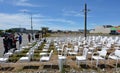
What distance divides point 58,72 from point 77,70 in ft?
3.54

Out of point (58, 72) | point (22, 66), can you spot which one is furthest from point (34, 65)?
point (58, 72)

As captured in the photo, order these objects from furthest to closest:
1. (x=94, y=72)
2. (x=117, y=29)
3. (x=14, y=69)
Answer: (x=117, y=29) < (x=14, y=69) < (x=94, y=72)

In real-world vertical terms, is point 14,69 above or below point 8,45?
below

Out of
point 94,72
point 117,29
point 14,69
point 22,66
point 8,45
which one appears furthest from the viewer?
point 117,29

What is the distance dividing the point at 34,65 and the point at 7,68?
1530mm

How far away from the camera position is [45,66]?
12.0 meters

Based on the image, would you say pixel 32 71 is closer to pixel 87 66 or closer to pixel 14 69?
pixel 14 69

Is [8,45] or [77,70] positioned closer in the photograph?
[77,70]

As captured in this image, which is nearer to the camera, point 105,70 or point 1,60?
point 105,70

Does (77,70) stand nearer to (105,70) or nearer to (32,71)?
(105,70)

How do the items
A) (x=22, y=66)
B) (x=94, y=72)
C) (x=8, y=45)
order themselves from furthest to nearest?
(x=8, y=45) → (x=22, y=66) → (x=94, y=72)

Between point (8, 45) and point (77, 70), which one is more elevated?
point (8, 45)

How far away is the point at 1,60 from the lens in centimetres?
1171

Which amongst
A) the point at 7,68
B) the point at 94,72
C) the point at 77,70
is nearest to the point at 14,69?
the point at 7,68
